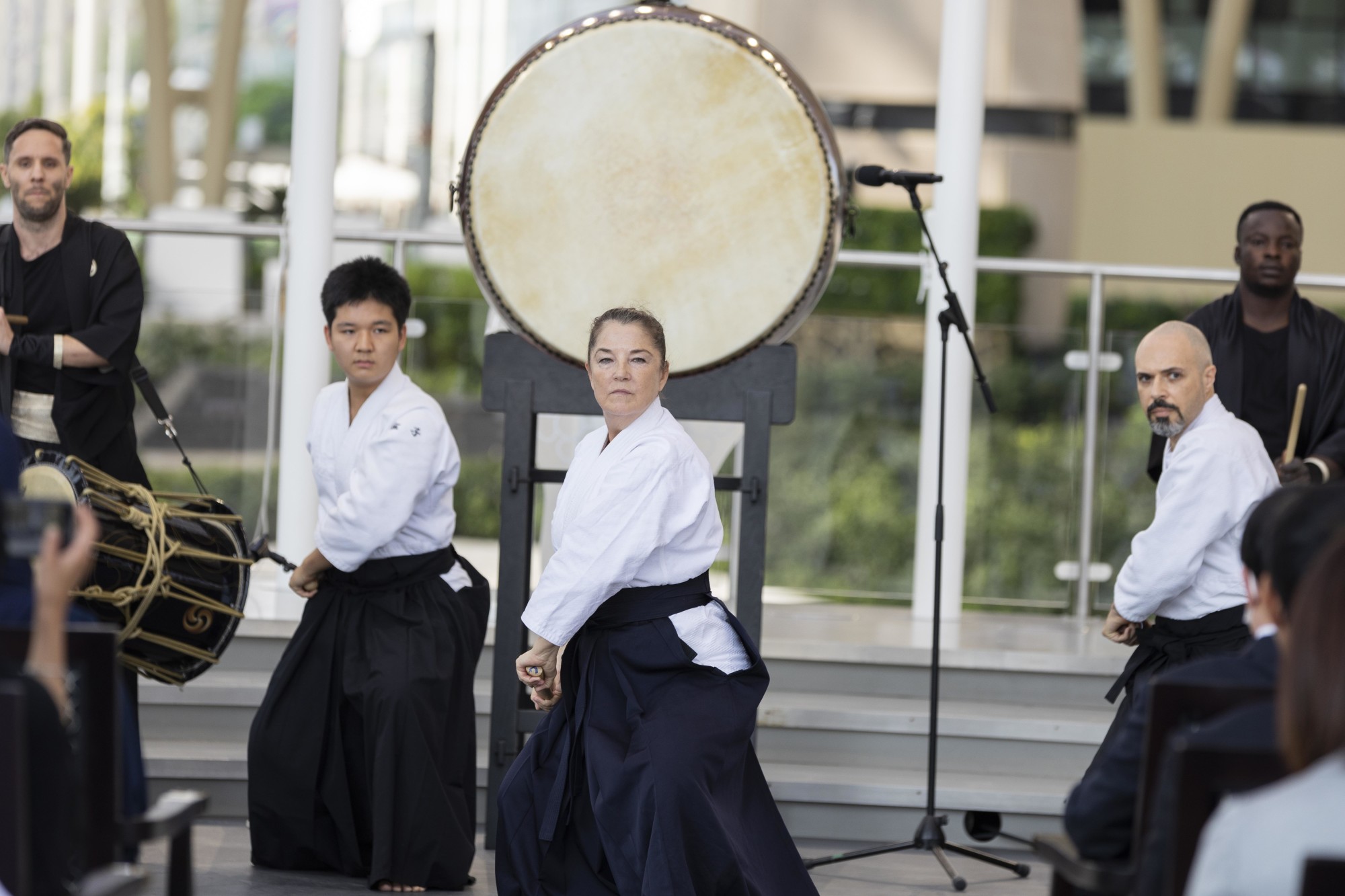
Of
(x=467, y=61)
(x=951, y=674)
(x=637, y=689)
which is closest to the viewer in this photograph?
(x=637, y=689)

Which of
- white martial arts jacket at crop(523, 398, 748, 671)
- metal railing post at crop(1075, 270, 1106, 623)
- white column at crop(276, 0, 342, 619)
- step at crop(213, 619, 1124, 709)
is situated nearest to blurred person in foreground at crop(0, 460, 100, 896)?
white martial arts jacket at crop(523, 398, 748, 671)

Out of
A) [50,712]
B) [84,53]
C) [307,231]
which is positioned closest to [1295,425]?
[307,231]

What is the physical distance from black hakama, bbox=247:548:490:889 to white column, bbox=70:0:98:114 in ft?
77.2

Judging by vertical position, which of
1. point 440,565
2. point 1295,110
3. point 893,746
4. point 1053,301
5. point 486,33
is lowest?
point 893,746

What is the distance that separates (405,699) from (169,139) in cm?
1033

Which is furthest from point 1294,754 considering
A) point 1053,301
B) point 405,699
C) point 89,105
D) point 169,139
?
point 89,105

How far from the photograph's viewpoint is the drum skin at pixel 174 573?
3.40 metres

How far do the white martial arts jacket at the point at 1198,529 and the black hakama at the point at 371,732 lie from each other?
1508mm

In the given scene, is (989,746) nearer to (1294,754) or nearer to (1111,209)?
(1294,754)

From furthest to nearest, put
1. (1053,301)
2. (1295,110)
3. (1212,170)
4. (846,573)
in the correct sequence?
(1295,110) < (1212,170) < (1053,301) < (846,573)

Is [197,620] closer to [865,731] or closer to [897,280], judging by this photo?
[865,731]

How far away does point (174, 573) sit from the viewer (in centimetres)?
357

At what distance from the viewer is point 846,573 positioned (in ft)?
19.7

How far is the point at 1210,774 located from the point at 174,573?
7.81ft
